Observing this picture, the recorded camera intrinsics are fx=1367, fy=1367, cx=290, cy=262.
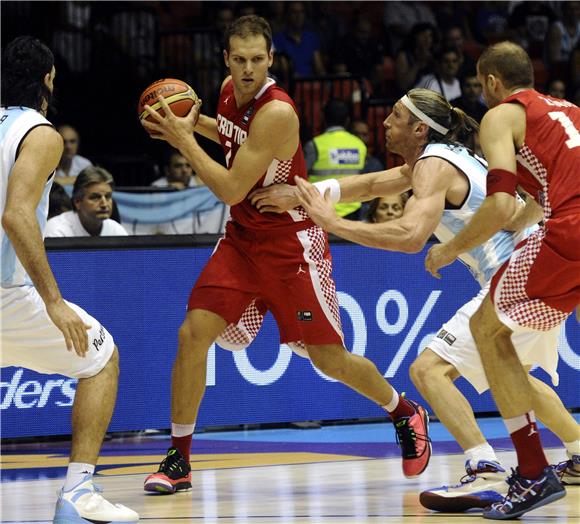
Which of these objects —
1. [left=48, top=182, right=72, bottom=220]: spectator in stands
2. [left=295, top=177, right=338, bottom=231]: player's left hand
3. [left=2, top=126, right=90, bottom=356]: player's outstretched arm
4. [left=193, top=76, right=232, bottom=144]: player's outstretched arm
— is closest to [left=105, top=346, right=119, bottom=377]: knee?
[left=2, top=126, right=90, bottom=356]: player's outstretched arm

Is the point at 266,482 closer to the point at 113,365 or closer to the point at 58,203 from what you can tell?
the point at 113,365

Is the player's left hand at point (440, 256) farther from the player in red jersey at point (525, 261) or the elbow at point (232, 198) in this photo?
the elbow at point (232, 198)

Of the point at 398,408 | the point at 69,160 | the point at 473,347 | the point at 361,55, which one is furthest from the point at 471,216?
the point at 361,55

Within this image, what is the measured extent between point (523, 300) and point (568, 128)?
0.77 m

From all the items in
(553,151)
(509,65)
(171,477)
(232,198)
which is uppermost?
(509,65)

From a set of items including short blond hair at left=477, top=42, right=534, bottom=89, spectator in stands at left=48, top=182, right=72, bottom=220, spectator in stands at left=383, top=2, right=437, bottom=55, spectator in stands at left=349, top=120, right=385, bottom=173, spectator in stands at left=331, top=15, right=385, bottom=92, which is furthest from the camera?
spectator in stands at left=383, top=2, right=437, bottom=55

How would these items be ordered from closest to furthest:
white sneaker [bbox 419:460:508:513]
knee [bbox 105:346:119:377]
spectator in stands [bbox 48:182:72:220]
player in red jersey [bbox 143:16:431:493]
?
knee [bbox 105:346:119:377], white sneaker [bbox 419:460:508:513], player in red jersey [bbox 143:16:431:493], spectator in stands [bbox 48:182:72:220]

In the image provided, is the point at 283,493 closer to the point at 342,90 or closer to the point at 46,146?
the point at 46,146

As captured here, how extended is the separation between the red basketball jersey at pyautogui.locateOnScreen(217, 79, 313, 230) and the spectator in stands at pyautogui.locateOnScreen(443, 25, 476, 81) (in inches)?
276

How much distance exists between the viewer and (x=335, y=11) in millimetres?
15773

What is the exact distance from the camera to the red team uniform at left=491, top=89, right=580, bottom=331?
5.76 meters

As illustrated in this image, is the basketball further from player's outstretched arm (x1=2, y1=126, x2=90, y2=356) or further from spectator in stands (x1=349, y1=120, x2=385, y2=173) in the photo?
spectator in stands (x1=349, y1=120, x2=385, y2=173)

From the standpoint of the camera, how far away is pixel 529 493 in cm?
577

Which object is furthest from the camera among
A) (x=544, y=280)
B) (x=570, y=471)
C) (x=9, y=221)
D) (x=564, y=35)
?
(x=564, y=35)
